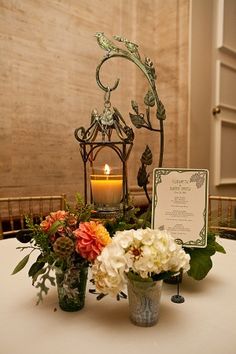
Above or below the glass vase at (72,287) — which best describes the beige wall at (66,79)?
above

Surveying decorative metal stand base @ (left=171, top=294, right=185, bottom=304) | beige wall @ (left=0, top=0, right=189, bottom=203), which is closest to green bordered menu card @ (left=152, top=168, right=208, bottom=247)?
decorative metal stand base @ (left=171, top=294, right=185, bottom=304)

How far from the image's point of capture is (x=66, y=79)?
2.09 m

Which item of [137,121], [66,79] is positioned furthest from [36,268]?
[66,79]

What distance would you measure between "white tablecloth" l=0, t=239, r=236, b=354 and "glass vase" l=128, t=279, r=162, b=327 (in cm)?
1

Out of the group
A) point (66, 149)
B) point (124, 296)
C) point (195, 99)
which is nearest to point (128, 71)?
point (195, 99)

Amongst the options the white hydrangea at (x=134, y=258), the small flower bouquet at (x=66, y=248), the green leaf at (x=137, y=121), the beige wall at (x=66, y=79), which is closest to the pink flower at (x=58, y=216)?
the small flower bouquet at (x=66, y=248)

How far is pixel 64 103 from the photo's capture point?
2.09m

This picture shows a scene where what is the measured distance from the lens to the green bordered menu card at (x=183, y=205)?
67 cm

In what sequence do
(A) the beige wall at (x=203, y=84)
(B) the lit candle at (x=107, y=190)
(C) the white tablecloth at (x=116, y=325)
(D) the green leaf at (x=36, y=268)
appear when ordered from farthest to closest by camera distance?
(A) the beige wall at (x=203, y=84), (B) the lit candle at (x=107, y=190), (D) the green leaf at (x=36, y=268), (C) the white tablecloth at (x=116, y=325)

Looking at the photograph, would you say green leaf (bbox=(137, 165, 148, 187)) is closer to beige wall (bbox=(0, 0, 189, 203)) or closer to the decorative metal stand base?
the decorative metal stand base

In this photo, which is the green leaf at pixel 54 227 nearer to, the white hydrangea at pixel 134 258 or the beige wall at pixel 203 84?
the white hydrangea at pixel 134 258

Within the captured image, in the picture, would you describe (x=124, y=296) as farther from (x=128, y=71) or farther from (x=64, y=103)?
(x=128, y=71)

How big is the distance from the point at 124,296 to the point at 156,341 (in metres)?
0.11

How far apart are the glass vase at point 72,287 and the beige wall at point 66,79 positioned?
1.36 meters
